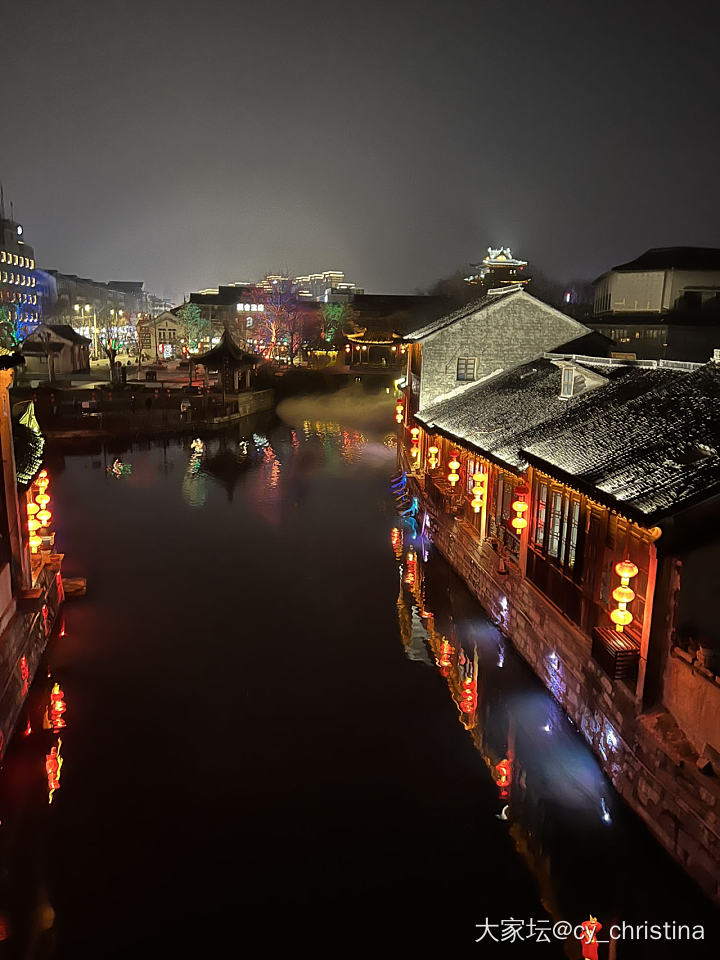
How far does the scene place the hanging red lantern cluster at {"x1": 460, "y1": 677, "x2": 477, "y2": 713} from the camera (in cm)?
1391

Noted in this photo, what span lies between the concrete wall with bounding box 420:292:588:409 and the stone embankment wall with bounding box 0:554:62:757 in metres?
17.9

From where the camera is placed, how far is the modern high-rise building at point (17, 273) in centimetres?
10919

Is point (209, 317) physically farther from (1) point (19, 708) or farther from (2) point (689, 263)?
(1) point (19, 708)

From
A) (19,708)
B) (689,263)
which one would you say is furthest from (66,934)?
(689,263)

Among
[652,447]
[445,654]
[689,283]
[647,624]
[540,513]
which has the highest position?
[689,283]

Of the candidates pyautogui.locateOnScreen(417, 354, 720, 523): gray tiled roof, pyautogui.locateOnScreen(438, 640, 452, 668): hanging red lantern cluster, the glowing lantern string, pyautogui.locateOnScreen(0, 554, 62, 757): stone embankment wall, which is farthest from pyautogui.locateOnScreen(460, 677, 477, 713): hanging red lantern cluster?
pyautogui.locateOnScreen(0, 554, 62, 757): stone embankment wall

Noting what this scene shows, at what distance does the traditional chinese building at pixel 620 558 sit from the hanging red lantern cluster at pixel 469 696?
1.50 meters

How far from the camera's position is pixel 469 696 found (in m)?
14.4

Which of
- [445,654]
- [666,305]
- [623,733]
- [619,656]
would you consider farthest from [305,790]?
[666,305]

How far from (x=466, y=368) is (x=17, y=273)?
11155 cm

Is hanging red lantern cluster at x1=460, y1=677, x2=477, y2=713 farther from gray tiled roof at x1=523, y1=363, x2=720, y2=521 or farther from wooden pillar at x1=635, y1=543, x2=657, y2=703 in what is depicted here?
gray tiled roof at x1=523, y1=363, x2=720, y2=521

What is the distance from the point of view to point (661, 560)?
32.3ft

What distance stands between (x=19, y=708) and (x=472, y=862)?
360 inches

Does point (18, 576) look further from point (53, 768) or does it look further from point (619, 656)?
point (619, 656)
